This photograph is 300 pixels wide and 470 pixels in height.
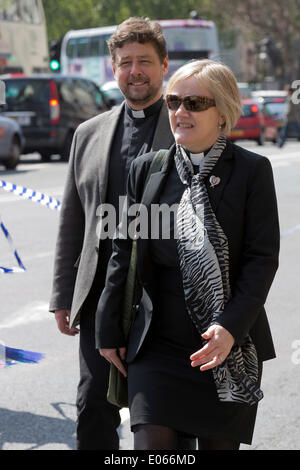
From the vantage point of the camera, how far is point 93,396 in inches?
140

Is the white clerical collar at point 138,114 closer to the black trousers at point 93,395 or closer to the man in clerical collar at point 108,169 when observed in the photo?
the man in clerical collar at point 108,169

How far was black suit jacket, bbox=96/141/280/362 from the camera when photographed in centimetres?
298

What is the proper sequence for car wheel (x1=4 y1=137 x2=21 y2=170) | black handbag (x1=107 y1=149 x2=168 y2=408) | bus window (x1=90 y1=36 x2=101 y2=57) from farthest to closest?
bus window (x1=90 y1=36 x2=101 y2=57) → car wheel (x1=4 y1=137 x2=21 y2=170) → black handbag (x1=107 y1=149 x2=168 y2=408)

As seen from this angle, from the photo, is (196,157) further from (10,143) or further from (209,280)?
(10,143)

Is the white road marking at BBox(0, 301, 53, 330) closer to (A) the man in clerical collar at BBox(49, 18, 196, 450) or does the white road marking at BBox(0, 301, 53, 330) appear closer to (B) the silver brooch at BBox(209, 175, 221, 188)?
(A) the man in clerical collar at BBox(49, 18, 196, 450)

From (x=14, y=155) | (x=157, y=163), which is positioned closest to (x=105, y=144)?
(x=157, y=163)

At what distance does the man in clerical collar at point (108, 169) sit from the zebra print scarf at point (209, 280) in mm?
603

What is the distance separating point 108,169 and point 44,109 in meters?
18.5

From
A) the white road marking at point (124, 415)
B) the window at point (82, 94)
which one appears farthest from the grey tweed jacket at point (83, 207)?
the window at point (82, 94)

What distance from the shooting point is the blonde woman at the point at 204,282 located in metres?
2.95

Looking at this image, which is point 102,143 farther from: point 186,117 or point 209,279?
point 209,279

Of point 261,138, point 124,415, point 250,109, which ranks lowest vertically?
point 261,138

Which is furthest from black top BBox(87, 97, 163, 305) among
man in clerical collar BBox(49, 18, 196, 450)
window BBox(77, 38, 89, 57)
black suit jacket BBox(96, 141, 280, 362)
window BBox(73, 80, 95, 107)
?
window BBox(77, 38, 89, 57)

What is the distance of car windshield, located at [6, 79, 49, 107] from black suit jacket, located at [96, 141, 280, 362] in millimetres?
19122
